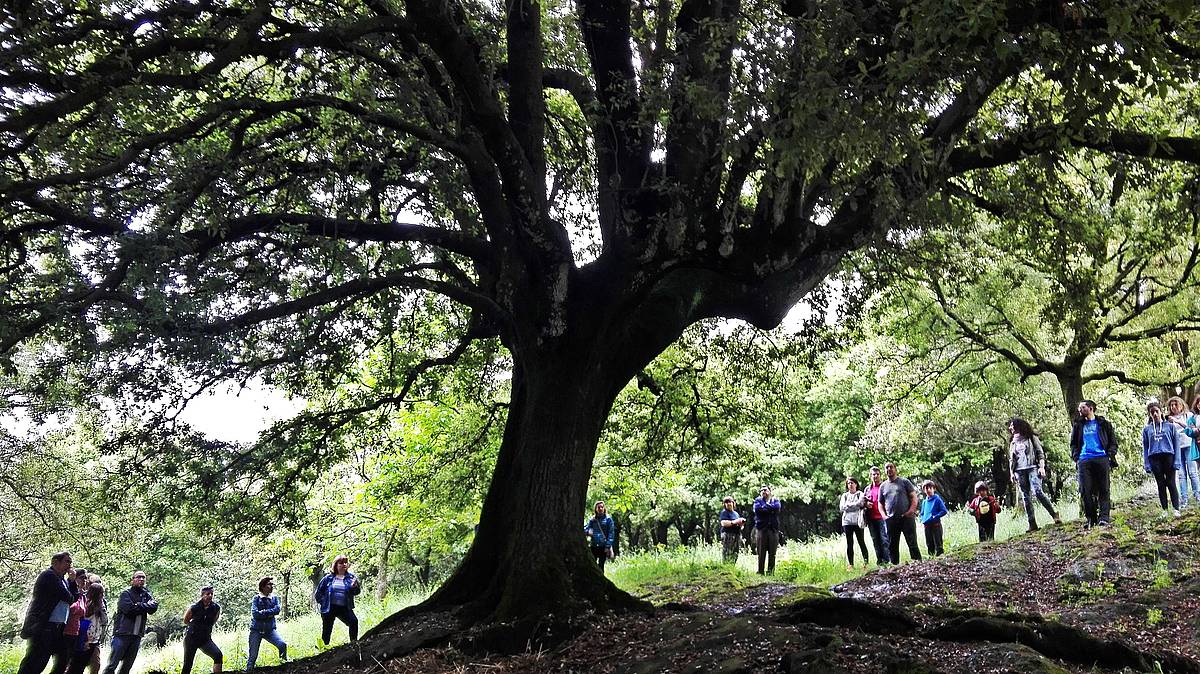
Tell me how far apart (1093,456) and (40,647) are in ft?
47.5

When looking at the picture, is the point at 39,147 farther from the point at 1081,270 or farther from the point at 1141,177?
the point at 1081,270

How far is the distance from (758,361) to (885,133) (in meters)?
8.82

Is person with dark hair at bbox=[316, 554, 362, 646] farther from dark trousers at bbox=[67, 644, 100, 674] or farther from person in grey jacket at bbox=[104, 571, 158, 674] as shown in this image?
dark trousers at bbox=[67, 644, 100, 674]

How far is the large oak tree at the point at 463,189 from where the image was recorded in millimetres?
5902

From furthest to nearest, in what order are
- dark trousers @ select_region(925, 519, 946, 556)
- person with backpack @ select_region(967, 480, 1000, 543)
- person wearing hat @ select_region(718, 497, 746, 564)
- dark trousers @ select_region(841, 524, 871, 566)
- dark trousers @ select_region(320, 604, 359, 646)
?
person wearing hat @ select_region(718, 497, 746, 564) → person with backpack @ select_region(967, 480, 1000, 543) → dark trousers @ select_region(841, 524, 871, 566) → dark trousers @ select_region(925, 519, 946, 556) → dark trousers @ select_region(320, 604, 359, 646)

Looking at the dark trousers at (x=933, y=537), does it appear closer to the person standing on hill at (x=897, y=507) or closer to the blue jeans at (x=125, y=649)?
the person standing on hill at (x=897, y=507)

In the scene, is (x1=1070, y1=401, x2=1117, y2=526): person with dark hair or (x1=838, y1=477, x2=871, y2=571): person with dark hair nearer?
(x1=1070, y1=401, x2=1117, y2=526): person with dark hair

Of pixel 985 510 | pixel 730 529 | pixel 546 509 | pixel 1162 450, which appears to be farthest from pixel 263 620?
pixel 1162 450

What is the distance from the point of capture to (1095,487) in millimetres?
11727

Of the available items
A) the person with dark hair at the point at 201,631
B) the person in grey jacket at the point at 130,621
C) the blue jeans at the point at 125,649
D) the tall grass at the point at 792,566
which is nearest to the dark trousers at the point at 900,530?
the tall grass at the point at 792,566

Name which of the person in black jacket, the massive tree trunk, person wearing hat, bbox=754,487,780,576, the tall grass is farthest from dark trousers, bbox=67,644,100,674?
person wearing hat, bbox=754,487,780,576

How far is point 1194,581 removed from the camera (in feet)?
26.5

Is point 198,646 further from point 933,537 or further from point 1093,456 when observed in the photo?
point 1093,456

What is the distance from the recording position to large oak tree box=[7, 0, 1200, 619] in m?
5.90
